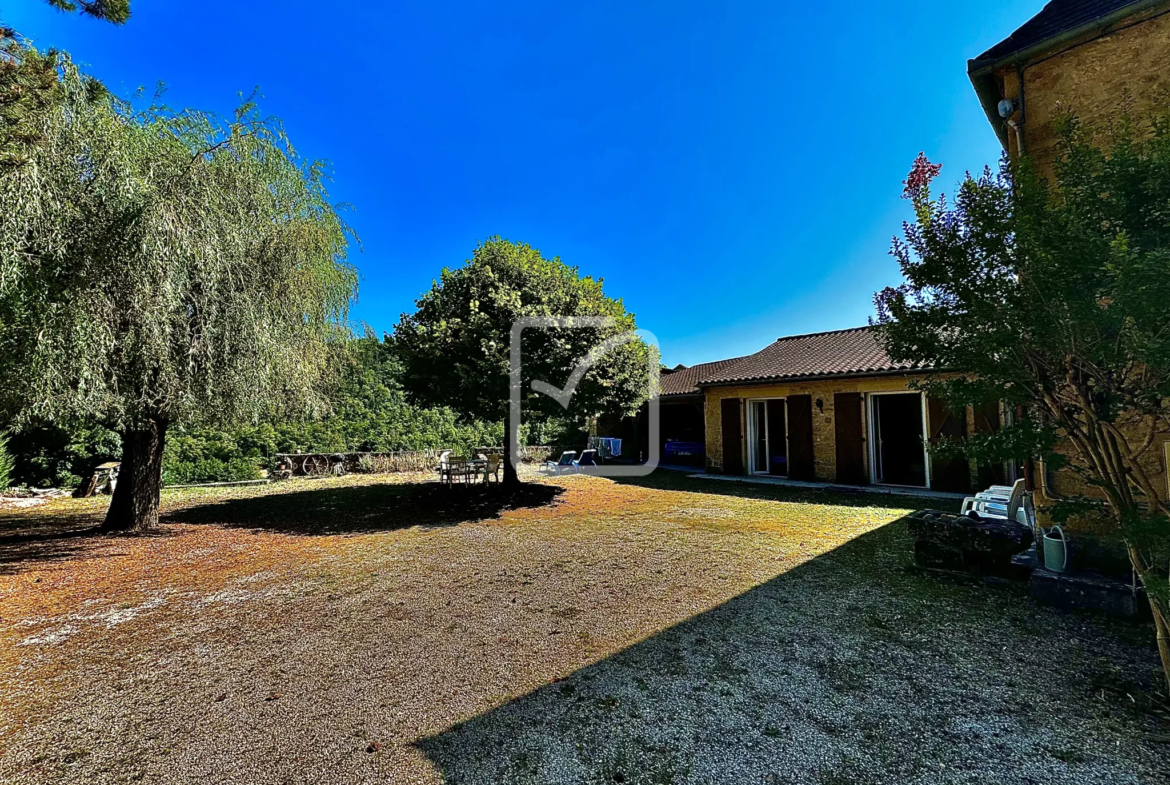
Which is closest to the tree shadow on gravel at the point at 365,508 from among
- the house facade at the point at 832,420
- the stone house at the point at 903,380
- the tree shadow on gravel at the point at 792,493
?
the tree shadow on gravel at the point at 792,493

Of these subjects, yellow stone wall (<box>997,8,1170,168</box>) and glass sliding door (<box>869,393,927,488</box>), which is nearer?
yellow stone wall (<box>997,8,1170,168</box>)

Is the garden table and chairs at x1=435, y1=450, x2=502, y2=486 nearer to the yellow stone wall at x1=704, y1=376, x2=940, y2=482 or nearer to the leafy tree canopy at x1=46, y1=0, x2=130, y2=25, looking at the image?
the yellow stone wall at x1=704, y1=376, x2=940, y2=482

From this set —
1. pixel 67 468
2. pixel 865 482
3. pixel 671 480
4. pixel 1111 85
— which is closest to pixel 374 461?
pixel 67 468

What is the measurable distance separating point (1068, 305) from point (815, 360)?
11201mm

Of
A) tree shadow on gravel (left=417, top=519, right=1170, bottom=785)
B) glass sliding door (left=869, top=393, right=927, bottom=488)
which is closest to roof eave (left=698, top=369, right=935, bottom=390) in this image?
glass sliding door (left=869, top=393, right=927, bottom=488)

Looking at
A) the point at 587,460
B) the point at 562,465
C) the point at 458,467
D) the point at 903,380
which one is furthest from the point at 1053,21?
the point at 562,465

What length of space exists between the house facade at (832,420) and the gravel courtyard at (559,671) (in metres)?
5.63

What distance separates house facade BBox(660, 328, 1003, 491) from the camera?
32.8 ft

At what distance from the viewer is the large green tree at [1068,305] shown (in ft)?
6.96

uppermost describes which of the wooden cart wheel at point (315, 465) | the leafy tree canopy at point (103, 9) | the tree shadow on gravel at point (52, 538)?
the leafy tree canopy at point (103, 9)

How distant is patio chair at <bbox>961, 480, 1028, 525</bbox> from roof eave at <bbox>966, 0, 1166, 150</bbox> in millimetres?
4509

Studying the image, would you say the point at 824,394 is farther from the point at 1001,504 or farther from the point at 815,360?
the point at 1001,504

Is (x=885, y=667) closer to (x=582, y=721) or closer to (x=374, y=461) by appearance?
(x=582, y=721)

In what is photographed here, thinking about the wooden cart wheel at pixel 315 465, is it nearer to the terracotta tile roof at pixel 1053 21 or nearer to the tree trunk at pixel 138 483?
the tree trunk at pixel 138 483
